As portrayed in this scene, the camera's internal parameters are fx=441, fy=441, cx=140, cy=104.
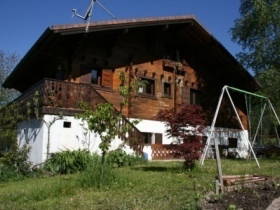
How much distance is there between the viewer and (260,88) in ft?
87.4

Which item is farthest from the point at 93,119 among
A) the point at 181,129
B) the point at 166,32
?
the point at 166,32

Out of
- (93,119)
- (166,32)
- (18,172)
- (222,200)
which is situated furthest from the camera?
(166,32)

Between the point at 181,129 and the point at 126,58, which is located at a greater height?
the point at 126,58

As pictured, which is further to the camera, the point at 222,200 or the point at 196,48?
the point at 196,48

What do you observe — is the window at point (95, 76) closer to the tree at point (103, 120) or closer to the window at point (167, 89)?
the window at point (167, 89)

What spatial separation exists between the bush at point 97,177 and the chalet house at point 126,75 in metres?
6.49

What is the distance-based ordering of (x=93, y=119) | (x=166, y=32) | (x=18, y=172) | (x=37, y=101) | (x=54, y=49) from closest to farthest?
(x=93, y=119), (x=18, y=172), (x=37, y=101), (x=54, y=49), (x=166, y=32)

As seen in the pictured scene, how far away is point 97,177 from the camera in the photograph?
10.7 meters

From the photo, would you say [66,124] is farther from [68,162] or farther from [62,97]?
[68,162]

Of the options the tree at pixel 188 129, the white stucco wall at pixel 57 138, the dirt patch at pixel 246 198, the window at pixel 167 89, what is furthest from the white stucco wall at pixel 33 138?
the dirt patch at pixel 246 198

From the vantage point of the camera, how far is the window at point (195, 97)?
26.3m

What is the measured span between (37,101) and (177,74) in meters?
10.3

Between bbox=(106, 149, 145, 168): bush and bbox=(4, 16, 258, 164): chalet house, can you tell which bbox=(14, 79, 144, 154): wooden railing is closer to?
bbox=(4, 16, 258, 164): chalet house

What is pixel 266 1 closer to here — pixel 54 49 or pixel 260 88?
pixel 260 88
